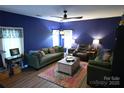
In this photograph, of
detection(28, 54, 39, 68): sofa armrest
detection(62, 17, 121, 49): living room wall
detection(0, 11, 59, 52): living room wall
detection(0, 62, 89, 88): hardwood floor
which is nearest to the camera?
detection(0, 62, 89, 88): hardwood floor

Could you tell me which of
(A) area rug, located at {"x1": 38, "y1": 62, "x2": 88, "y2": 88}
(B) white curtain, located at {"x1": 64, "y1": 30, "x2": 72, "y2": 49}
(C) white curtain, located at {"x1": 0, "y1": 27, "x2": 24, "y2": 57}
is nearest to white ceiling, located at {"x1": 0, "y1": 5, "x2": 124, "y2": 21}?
(C) white curtain, located at {"x1": 0, "y1": 27, "x2": 24, "y2": 57}

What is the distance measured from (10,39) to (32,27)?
4.41 feet

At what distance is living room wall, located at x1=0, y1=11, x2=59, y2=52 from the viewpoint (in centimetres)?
385

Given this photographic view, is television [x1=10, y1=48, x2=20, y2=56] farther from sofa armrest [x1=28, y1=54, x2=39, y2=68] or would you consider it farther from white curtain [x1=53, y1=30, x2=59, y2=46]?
white curtain [x1=53, y1=30, x2=59, y2=46]

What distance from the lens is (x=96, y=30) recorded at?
5.83 metres

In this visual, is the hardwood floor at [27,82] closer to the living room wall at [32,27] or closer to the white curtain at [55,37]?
the living room wall at [32,27]

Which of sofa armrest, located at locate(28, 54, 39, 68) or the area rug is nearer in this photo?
the area rug

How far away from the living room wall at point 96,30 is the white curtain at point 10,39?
12.2 feet

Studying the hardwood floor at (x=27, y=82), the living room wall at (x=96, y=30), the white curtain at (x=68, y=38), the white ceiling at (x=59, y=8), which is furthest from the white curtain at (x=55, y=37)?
the hardwood floor at (x=27, y=82)

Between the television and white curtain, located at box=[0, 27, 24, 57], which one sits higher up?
white curtain, located at box=[0, 27, 24, 57]

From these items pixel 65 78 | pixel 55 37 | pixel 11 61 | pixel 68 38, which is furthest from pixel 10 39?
pixel 68 38

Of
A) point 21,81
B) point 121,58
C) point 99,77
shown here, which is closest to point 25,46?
point 21,81

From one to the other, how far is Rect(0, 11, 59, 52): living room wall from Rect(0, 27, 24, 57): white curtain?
0.21 meters

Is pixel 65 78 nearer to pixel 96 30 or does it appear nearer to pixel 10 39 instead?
pixel 10 39
